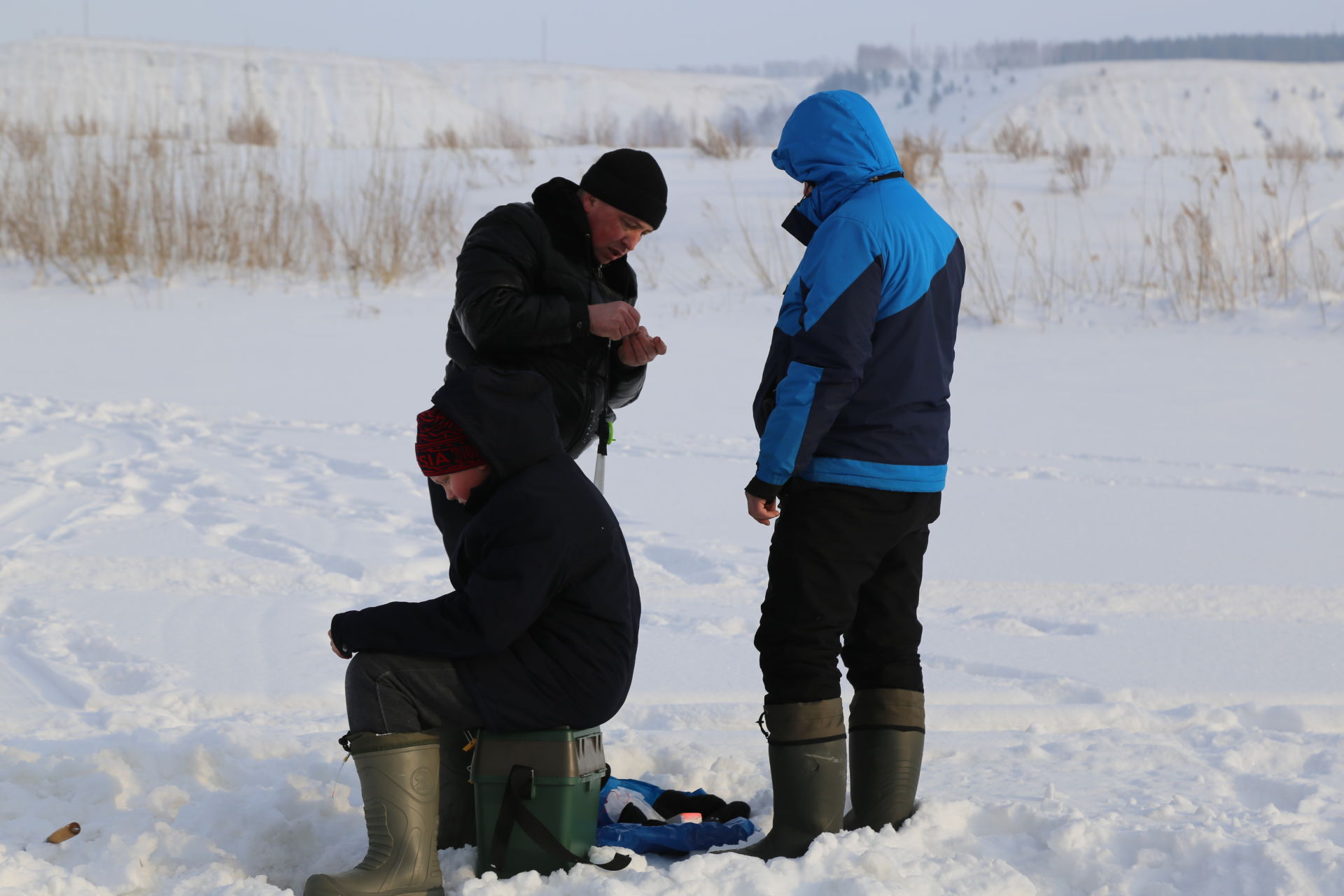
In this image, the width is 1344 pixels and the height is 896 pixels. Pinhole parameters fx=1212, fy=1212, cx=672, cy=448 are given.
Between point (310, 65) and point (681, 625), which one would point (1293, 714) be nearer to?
point (681, 625)

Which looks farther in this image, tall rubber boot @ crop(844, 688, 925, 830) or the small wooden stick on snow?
tall rubber boot @ crop(844, 688, 925, 830)

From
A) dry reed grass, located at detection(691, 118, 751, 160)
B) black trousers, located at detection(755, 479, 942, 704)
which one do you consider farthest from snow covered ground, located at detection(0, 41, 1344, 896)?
dry reed grass, located at detection(691, 118, 751, 160)

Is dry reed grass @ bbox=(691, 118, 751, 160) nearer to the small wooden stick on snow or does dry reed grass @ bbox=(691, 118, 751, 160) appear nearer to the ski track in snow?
the ski track in snow

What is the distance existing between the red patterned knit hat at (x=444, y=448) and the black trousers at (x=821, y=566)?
658 mm

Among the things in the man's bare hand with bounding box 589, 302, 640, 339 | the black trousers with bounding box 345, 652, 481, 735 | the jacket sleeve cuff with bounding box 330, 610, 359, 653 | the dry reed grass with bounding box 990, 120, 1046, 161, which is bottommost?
the black trousers with bounding box 345, 652, 481, 735

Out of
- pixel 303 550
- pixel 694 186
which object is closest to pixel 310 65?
pixel 694 186

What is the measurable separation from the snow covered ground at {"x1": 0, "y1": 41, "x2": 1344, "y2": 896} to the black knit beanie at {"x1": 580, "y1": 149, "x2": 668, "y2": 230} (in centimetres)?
138

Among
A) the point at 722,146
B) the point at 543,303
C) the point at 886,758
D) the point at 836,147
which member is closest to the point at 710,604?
the point at 886,758

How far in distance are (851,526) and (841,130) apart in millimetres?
797

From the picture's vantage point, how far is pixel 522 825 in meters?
2.41

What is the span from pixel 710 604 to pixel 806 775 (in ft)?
6.18

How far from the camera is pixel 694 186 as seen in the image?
607 inches

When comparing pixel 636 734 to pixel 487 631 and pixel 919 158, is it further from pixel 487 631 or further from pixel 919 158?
pixel 919 158

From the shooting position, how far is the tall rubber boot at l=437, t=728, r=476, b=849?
2.58 m
